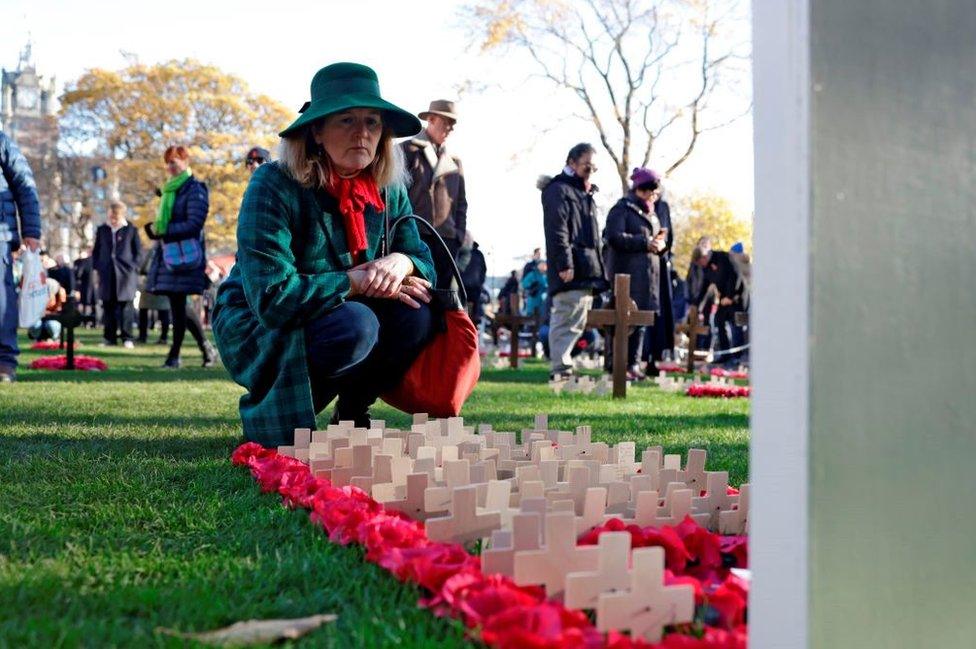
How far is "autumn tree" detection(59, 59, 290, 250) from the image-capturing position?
4422cm

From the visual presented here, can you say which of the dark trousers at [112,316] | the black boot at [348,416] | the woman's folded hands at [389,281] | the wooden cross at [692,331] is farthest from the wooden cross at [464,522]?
the dark trousers at [112,316]

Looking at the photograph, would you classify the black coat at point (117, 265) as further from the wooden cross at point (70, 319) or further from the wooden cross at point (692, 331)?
the wooden cross at point (692, 331)

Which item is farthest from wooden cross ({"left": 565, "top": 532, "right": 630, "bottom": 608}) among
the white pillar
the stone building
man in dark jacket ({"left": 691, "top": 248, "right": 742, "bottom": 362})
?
the stone building

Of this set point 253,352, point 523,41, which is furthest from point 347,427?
point 523,41

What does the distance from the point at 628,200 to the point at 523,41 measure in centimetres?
1994

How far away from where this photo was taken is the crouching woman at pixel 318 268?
174 inches

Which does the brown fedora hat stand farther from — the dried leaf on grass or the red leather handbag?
the dried leaf on grass

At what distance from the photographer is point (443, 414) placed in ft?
16.5

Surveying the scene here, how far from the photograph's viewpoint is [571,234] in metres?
10.1

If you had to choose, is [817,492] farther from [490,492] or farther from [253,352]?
[253,352]

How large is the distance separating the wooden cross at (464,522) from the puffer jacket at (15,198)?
6458 millimetres

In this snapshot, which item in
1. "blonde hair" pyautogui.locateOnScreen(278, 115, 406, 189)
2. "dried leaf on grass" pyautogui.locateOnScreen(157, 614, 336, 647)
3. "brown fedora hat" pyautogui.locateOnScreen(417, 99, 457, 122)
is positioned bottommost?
"dried leaf on grass" pyautogui.locateOnScreen(157, 614, 336, 647)

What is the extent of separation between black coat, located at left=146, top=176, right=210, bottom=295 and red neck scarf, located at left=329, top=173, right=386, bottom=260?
19.4 ft

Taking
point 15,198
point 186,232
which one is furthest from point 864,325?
point 186,232
